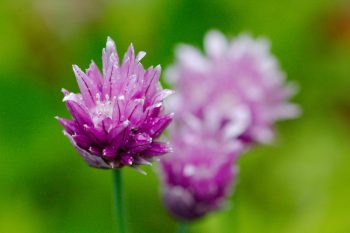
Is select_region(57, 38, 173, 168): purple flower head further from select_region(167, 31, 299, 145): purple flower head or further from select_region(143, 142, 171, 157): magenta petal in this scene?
select_region(167, 31, 299, 145): purple flower head

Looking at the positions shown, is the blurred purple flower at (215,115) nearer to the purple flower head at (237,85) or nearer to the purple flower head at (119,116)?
the purple flower head at (237,85)

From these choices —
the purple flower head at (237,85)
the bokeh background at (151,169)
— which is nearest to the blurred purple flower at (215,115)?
the purple flower head at (237,85)

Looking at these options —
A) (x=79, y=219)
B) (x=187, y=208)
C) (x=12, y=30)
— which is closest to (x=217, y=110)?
(x=187, y=208)

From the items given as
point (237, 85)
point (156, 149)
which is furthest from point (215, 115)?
point (156, 149)

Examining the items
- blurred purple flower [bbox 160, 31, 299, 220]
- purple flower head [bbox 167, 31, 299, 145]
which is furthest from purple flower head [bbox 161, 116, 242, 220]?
purple flower head [bbox 167, 31, 299, 145]

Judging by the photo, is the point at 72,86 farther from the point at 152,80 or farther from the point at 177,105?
the point at 152,80
